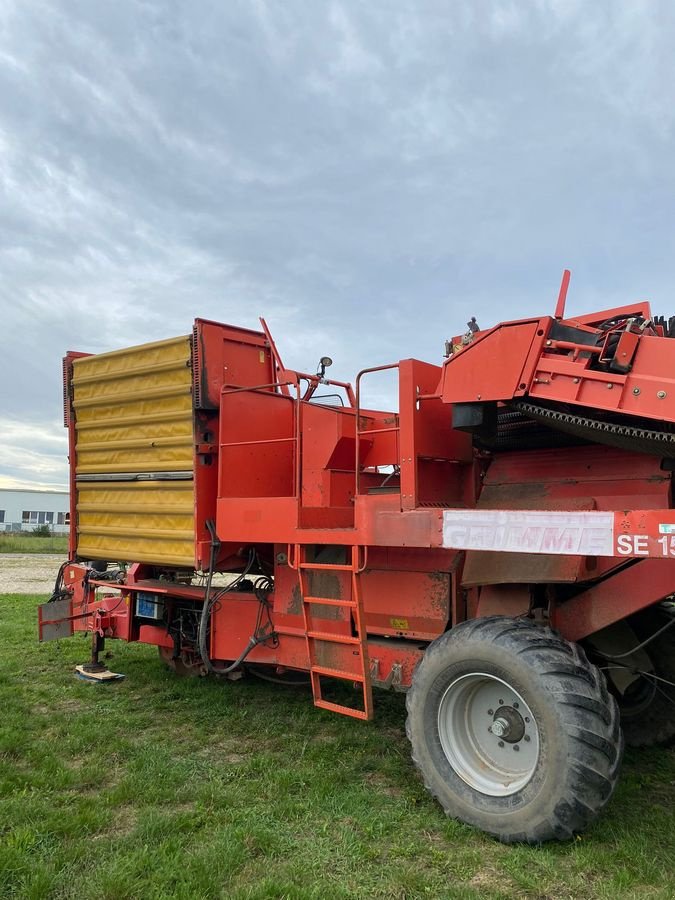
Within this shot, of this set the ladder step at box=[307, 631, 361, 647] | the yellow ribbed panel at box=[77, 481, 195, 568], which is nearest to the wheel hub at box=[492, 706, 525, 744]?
the ladder step at box=[307, 631, 361, 647]

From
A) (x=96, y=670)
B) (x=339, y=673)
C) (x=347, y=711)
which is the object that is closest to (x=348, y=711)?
(x=347, y=711)

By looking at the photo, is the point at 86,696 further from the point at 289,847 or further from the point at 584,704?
the point at 584,704

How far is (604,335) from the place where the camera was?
3766 millimetres

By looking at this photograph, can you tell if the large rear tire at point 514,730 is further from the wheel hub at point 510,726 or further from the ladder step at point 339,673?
the ladder step at point 339,673

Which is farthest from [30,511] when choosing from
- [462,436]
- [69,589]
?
[462,436]

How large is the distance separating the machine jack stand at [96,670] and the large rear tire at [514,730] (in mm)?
4188

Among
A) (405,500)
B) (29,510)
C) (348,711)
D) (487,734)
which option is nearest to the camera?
(487,734)

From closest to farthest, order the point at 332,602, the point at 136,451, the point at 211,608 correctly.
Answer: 1. the point at 332,602
2. the point at 211,608
3. the point at 136,451

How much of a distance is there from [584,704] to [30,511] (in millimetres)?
62373

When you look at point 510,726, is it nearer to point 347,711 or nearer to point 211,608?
point 347,711

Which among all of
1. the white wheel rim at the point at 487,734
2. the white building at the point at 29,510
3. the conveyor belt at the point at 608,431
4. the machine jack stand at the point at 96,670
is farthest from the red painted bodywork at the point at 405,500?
the white building at the point at 29,510

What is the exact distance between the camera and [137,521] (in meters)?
6.38

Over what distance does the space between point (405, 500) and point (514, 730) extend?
150cm

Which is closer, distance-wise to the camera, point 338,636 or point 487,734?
point 487,734
